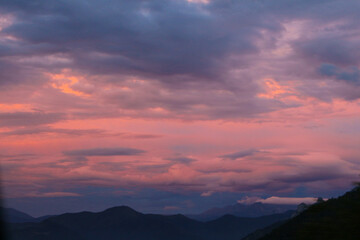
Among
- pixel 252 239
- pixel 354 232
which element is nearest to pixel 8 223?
pixel 354 232

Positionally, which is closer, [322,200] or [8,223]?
[8,223]

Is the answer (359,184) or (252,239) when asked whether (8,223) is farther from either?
(252,239)

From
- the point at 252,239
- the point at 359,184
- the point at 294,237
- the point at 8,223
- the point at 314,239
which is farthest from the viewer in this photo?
the point at 252,239

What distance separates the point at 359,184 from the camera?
13.1m

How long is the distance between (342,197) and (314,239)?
2.79 m

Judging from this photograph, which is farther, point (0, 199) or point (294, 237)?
point (294, 237)

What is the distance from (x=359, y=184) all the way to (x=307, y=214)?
5.57 ft

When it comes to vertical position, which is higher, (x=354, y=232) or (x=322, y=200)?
(x=322, y=200)

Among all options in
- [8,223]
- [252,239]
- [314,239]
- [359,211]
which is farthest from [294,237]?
[252,239]

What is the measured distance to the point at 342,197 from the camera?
543 inches

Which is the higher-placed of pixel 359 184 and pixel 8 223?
pixel 359 184

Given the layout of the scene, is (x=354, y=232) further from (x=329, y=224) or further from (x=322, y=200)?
(x=322, y=200)

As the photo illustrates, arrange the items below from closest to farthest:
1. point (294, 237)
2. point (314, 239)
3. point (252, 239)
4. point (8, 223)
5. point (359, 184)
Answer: point (8, 223), point (314, 239), point (294, 237), point (359, 184), point (252, 239)

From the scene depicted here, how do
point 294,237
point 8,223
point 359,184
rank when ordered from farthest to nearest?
point 359,184 < point 294,237 < point 8,223
